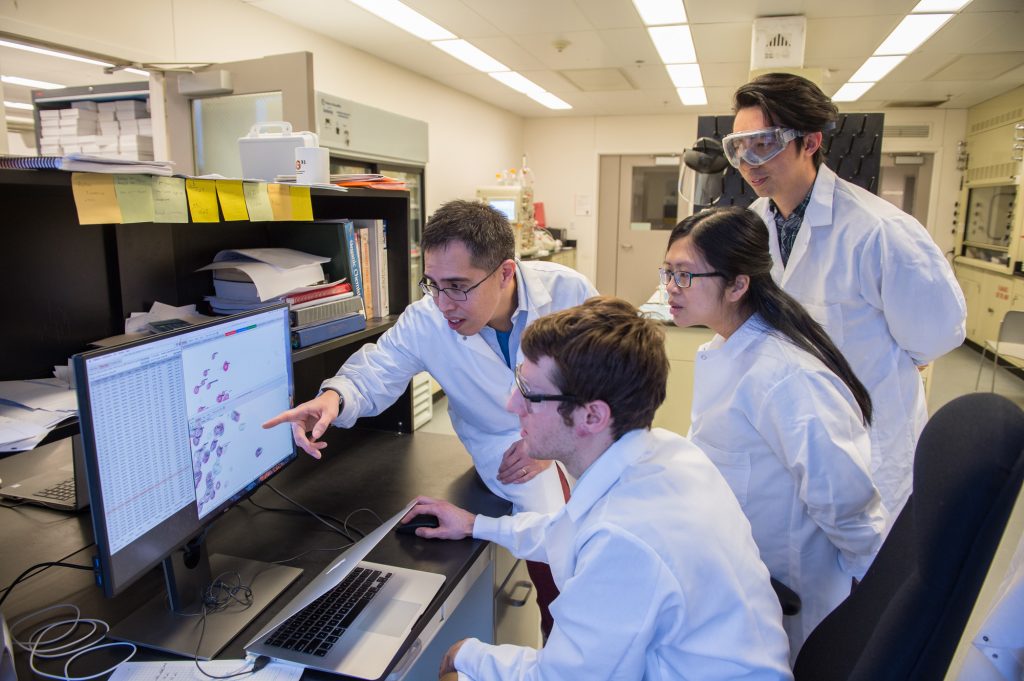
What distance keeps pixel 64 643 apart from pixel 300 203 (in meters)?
0.91

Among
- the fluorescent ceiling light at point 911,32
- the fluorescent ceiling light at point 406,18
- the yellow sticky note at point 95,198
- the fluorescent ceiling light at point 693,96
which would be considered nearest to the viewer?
the yellow sticky note at point 95,198

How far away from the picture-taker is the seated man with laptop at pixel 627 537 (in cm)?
84

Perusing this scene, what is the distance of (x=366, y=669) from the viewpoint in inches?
37.1

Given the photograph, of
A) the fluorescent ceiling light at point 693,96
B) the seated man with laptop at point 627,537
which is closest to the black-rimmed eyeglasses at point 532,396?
the seated man with laptop at point 627,537

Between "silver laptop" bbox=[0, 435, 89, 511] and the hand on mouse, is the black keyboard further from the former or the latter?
"silver laptop" bbox=[0, 435, 89, 511]

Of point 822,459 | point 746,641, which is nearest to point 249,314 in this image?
point 746,641

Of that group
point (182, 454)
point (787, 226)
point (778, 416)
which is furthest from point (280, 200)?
point (787, 226)

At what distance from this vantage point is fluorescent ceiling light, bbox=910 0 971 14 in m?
3.52

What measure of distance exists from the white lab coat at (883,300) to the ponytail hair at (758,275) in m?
0.43

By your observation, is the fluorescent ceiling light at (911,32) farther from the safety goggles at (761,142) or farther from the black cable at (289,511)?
the black cable at (289,511)

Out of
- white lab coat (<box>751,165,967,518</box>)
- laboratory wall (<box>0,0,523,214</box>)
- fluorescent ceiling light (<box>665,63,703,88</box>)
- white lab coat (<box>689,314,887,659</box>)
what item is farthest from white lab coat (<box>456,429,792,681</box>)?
fluorescent ceiling light (<box>665,63,703,88</box>)

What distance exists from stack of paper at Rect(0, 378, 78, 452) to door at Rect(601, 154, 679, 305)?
7327 millimetres

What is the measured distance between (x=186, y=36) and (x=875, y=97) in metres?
6.25

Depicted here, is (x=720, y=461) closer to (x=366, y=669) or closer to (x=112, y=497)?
(x=366, y=669)
